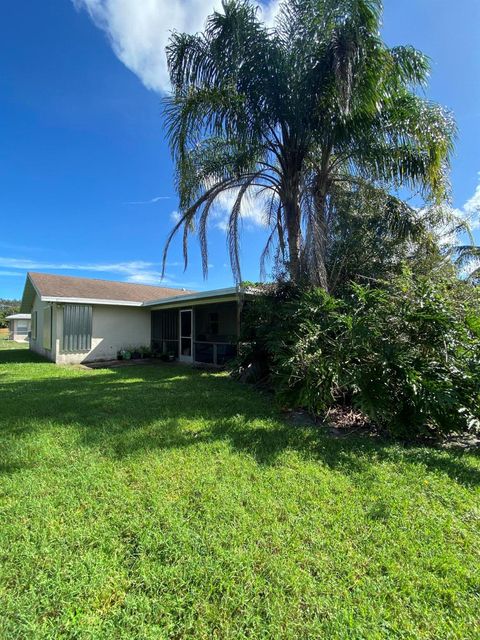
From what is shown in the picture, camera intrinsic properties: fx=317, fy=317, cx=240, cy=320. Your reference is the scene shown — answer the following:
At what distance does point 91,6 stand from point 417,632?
10607mm

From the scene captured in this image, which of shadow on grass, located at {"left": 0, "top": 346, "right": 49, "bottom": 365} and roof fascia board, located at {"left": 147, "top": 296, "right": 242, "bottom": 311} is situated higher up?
roof fascia board, located at {"left": 147, "top": 296, "right": 242, "bottom": 311}

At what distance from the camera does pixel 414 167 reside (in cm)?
700

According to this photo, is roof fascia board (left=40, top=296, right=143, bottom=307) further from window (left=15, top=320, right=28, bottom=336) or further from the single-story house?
window (left=15, top=320, right=28, bottom=336)

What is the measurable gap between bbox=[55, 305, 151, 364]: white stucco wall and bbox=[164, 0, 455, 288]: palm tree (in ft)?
28.1

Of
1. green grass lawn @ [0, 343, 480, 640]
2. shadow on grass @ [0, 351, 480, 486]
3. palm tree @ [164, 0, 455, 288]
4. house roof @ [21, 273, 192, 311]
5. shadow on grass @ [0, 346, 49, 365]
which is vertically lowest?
green grass lawn @ [0, 343, 480, 640]

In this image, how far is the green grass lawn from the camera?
1.78 metres

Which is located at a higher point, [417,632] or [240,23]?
[240,23]

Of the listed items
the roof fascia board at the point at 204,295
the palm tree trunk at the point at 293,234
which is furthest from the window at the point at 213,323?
the palm tree trunk at the point at 293,234

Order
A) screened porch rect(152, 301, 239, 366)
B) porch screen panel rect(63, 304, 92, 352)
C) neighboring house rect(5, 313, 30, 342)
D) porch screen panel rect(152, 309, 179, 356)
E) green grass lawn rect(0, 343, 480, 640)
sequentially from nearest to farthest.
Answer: green grass lawn rect(0, 343, 480, 640), screened porch rect(152, 301, 239, 366), porch screen panel rect(63, 304, 92, 352), porch screen panel rect(152, 309, 179, 356), neighboring house rect(5, 313, 30, 342)

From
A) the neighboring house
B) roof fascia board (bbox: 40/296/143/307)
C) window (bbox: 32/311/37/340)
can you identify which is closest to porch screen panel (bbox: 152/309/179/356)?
roof fascia board (bbox: 40/296/143/307)

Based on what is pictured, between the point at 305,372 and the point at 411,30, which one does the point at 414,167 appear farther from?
the point at 305,372

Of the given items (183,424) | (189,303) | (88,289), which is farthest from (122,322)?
(183,424)

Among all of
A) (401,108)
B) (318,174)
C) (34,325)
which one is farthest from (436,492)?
(34,325)

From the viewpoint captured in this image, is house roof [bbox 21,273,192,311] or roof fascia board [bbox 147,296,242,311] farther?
house roof [bbox 21,273,192,311]
